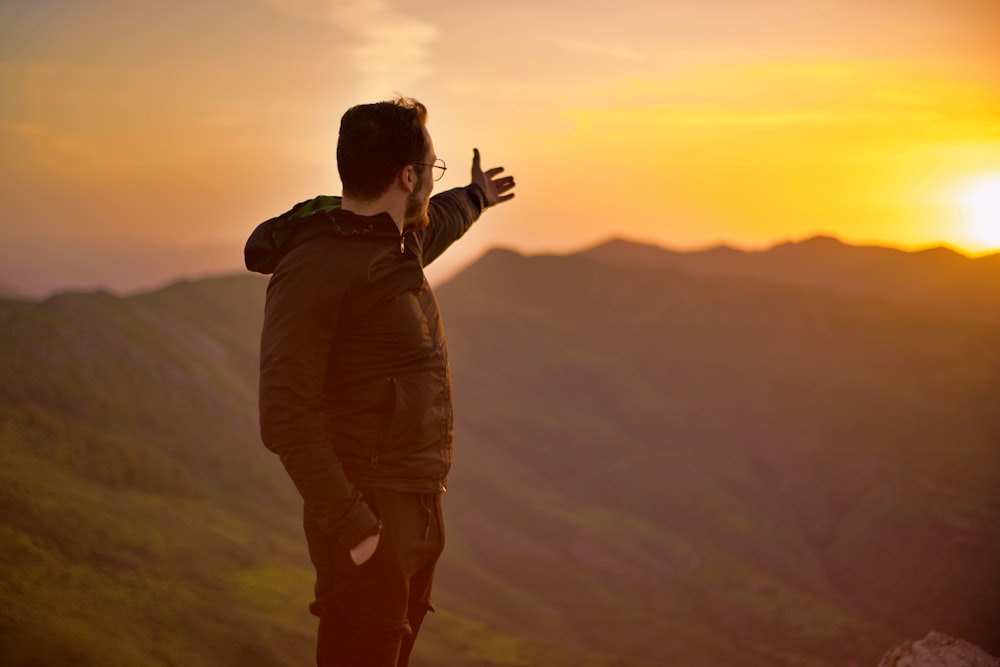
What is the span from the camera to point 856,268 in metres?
77.3

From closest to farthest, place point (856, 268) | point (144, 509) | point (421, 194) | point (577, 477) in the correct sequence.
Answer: point (421, 194)
point (144, 509)
point (577, 477)
point (856, 268)

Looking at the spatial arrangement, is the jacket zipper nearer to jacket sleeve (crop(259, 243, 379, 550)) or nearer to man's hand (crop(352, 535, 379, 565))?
jacket sleeve (crop(259, 243, 379, 550))

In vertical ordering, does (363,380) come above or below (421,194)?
below

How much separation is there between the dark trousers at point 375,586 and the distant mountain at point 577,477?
484 centimetres

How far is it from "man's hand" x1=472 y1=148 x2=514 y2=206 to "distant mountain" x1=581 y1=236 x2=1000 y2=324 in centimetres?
6595

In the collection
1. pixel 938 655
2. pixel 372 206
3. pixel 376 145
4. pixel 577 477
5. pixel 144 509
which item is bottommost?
pixel 577 477

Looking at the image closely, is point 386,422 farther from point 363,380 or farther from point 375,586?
point 375,586

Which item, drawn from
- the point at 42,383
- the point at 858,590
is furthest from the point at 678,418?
the point at 42,383

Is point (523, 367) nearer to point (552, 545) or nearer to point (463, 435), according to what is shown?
point (463, 435)

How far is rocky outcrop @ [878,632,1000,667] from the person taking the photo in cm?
859

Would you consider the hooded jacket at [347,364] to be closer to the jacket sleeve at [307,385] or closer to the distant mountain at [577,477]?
the jacket sleeve at [307,385]

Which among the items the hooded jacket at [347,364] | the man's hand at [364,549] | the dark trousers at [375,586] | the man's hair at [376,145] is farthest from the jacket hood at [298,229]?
the man's hand at [364,549]

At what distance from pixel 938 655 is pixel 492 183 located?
23.4ft

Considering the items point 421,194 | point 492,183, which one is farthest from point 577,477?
point 421,194
